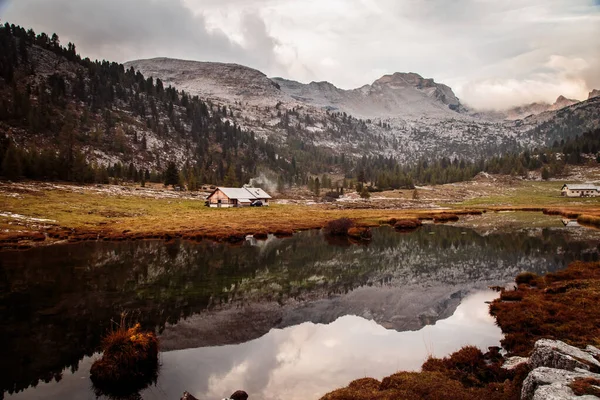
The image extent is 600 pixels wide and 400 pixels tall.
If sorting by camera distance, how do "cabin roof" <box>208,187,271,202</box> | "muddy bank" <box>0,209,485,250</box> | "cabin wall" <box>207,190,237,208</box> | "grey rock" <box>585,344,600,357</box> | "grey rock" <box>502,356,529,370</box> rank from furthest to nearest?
"cabin roof" <box>208,187,271,202</box>
"cabin wall" <box>207,190,237,208</box>
"muddy bank" <box>0,209,485,250</box>
"grey rock" <box>502,356,529,370</box>
"grey rock" <box>585,344,600,357</box>

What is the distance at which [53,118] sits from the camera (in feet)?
583

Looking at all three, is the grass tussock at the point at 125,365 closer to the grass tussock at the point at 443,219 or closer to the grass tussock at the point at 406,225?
the grass tussock at the point at 406,225

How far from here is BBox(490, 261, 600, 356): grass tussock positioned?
18.4 metres

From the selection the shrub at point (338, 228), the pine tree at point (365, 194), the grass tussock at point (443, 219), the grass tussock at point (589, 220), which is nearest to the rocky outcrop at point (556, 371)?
the shrub at point (338, 228)

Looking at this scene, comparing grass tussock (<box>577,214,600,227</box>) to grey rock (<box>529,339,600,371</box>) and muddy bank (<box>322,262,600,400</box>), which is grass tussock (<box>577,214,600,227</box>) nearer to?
muddy bank (<box>322,262,600,400</box>)

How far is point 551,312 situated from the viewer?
2250 centimetres

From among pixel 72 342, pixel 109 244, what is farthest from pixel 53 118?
pixel 72 342

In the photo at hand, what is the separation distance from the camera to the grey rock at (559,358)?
38.2ft

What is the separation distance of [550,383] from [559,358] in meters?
1.82

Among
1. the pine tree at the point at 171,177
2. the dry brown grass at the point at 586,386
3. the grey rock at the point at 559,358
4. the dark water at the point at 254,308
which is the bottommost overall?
the dark water at the point at 254,308

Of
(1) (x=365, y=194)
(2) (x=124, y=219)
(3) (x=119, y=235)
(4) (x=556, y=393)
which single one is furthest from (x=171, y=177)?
(4) (x=556, y=393)

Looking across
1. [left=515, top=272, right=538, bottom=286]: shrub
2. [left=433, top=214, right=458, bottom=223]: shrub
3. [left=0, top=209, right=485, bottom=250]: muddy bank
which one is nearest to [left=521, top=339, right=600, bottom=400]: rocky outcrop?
[left=515, top=272, right=538, bottom=286]: shrub

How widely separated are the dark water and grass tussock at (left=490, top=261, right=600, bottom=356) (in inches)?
55.6

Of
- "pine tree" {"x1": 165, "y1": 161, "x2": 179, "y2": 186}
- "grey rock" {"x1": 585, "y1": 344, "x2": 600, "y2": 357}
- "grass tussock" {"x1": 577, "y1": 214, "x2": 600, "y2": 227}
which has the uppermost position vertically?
"pine tree" {"x1": 165, "y1": 161, "x2": 179, "y2": 186}
